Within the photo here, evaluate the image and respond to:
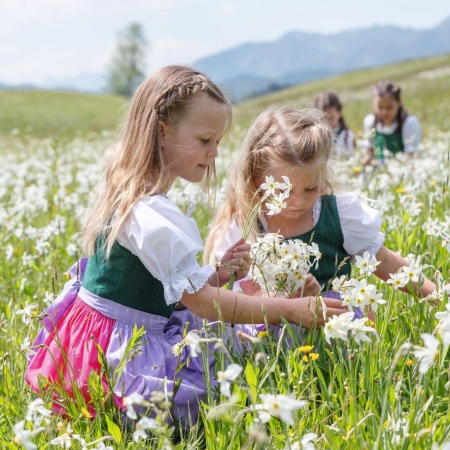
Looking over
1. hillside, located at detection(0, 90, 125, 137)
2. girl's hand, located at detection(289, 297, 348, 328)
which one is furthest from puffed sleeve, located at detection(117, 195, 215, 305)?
hillside, located at detection(0, 90, 125, 137)

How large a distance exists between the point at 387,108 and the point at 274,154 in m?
5.18

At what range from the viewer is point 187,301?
225 cm

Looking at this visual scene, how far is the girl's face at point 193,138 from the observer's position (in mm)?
2457

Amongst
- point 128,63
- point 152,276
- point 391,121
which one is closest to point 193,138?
point 152,276

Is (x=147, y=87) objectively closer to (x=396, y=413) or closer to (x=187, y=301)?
(x=187, y=301)

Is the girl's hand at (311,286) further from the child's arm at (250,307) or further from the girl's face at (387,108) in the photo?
the girl's face at (387,108)

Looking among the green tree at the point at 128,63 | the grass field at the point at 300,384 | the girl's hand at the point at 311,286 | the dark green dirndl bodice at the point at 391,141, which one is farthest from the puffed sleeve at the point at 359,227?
the green tree at the point at 128,63

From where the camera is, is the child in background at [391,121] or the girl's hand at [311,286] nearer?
the girl's hand at [311,286]

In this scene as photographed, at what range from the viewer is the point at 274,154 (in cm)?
275

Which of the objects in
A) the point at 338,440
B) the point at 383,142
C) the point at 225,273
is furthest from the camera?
the point at 383,142

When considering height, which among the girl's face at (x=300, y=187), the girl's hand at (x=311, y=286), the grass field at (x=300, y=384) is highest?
A: the girl's face at (x=300, y=187)

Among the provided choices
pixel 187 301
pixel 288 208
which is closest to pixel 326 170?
pixel 288 208

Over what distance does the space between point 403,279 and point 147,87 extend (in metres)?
1.22

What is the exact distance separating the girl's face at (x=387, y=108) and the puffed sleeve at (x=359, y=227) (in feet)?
16.2
